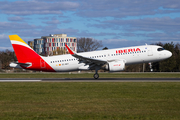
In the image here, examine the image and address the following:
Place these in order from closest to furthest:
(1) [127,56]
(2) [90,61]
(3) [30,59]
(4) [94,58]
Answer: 1. (2) [90,61]
2. (1) [127,56]
3. (4) [94,58]
4. (3) [30,59]

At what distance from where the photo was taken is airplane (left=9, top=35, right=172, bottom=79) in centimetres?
3359

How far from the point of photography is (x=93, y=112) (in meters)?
12.0

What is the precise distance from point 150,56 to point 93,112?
23.9 metres

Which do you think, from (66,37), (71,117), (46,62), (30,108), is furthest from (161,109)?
(66,37)

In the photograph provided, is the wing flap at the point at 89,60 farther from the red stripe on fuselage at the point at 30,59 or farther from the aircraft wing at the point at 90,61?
the red stripe on fuselage at the point at 30,59

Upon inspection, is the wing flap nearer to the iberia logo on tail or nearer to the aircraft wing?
the aircraft wing

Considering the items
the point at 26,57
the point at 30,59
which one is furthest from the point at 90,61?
the point at 26,57

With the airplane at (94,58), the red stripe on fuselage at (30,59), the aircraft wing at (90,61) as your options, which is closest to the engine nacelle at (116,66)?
the airplane at (94,58)

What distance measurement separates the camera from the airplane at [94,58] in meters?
33.6

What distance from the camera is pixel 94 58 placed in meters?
35.0

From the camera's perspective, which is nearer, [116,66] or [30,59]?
[116,66]

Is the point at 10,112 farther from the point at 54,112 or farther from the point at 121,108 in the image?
the point at 121,108

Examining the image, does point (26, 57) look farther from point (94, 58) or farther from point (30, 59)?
point (94, 58)

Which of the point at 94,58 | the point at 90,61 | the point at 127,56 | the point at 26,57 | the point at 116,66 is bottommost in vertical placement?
the point at 116,66
